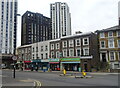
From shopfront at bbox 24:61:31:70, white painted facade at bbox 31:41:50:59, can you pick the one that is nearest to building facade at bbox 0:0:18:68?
shopfront at bbox 24:61:31:70

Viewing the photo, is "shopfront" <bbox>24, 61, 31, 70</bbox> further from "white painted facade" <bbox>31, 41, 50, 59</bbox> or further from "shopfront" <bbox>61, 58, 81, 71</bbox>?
"shopfront" <bbox>61, 58, 81, 71</bbox>

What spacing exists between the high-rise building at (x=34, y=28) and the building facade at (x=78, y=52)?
80.1 m

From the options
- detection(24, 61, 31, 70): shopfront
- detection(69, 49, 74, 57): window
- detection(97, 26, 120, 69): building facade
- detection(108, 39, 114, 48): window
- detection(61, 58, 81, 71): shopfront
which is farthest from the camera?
detection(24, 61, 31, 70): shopfront

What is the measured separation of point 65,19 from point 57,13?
9222mm

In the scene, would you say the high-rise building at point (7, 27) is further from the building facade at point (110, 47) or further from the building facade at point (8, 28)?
the building facade at point (110, 47)

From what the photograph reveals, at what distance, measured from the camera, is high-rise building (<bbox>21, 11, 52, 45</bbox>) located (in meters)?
129

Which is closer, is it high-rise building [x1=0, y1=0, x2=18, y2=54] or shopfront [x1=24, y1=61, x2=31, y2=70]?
shopfront [x1=24, y1=61, x2=31, y2=70]

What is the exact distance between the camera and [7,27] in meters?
108

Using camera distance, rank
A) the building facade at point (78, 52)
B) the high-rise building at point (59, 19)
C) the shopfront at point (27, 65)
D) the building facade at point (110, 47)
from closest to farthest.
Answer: the building facade at point (110, 47) → the building facade at point (78, 52) → the shopfront at point (27, 65) → the high-rise building at point (59, 19)

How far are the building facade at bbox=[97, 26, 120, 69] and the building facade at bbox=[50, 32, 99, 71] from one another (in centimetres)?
187

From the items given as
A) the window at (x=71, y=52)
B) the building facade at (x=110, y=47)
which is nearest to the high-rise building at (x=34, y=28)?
the window at (x=71, y=52)

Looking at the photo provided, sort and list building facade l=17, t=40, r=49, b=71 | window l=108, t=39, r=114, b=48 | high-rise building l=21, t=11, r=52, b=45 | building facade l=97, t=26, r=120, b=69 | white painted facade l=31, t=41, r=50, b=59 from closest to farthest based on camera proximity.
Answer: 1. building facade l=97, t=26, r=120, b=69
2. window l=108, t=39, r=114, b=48
3. white painted facade l=31, t=41, r=50, b=59
4. building facade l=17, t=40, r=49, b=71
5. high-rise building l=21, t=11, r=52, b=45

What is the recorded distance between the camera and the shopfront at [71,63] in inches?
1715

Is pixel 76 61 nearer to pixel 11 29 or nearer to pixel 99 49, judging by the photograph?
pixel 99 49
